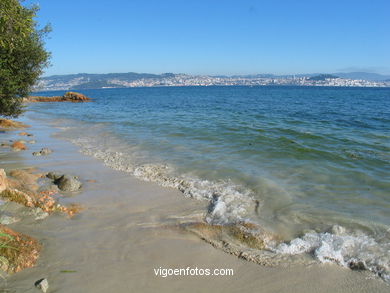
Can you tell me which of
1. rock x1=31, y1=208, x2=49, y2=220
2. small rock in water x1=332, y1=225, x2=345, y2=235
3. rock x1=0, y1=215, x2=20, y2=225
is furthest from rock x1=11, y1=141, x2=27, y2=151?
small rock in water x1=332, y1=225, x2=345, y2=235

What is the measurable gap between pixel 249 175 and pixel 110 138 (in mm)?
12297

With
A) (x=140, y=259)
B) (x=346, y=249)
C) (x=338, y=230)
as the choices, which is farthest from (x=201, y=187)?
(x=346, y=249)

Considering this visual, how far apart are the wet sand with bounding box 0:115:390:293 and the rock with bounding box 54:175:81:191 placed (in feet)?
2.55

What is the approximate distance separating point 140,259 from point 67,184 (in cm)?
532

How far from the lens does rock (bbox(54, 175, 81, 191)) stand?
9.66 m

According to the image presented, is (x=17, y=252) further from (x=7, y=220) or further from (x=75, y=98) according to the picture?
(x=75, y=98)

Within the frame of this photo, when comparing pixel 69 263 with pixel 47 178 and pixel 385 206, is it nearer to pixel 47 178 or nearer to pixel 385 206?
pixel 47 178

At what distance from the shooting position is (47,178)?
10.7 meters

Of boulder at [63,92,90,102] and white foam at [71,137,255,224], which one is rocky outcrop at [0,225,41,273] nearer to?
white foam at [71,137,255,224]

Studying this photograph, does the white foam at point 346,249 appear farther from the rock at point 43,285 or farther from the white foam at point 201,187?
the rock at point 43,285

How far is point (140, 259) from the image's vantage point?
18.5 feet

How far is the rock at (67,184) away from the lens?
9.66 metres

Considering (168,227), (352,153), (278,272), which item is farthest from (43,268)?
(352,153)

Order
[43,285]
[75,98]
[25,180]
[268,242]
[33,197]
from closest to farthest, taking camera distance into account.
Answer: [43,285] → [268,242] → [33,197] → [25,180] → [75,98]
